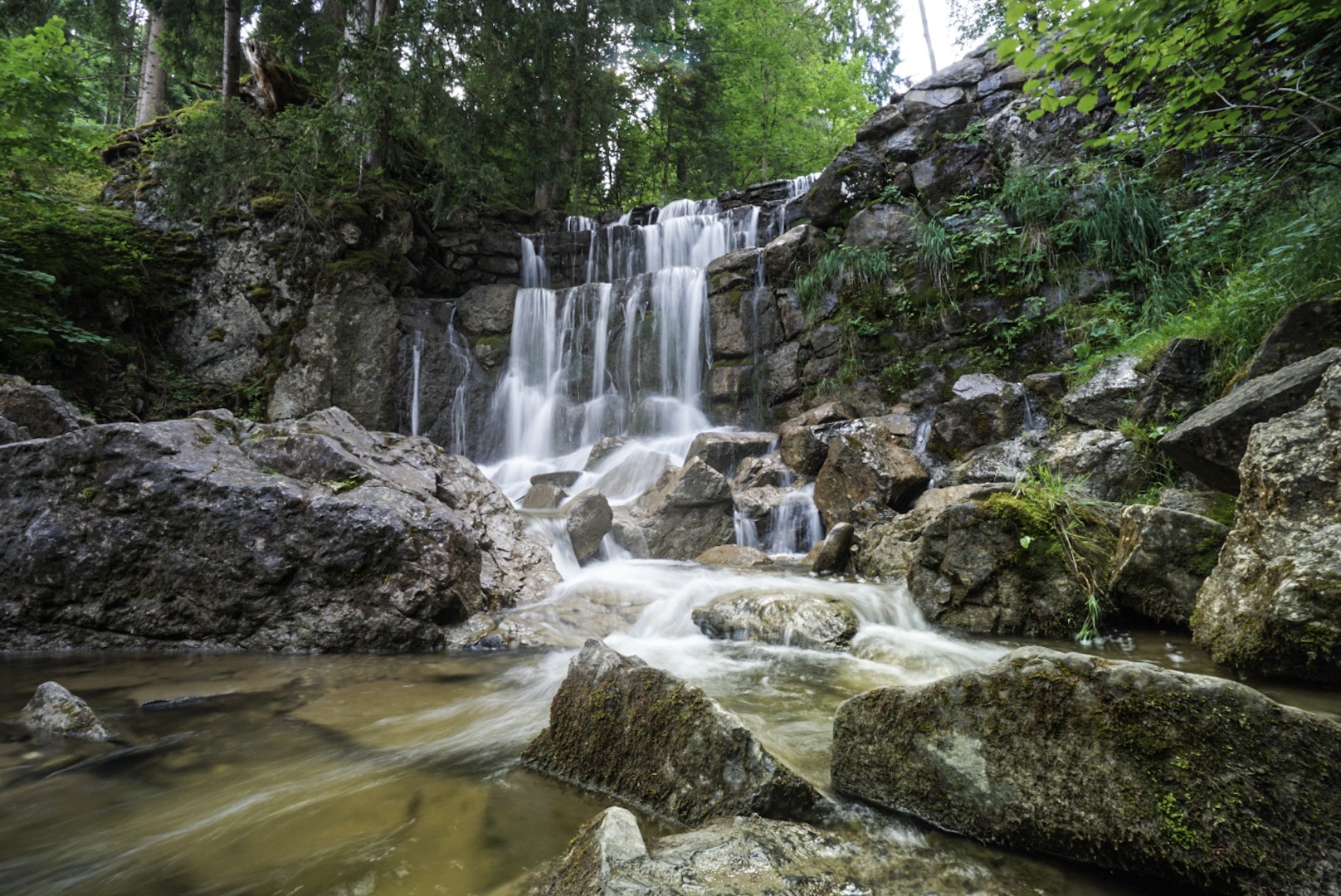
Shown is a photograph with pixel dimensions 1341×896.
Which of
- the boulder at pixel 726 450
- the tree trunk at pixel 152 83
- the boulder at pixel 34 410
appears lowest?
the boulder at pixel 726 450

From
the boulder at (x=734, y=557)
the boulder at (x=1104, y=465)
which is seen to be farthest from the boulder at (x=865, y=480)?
the boulder at (x=1104, y=465)

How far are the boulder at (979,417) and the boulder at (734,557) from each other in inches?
120

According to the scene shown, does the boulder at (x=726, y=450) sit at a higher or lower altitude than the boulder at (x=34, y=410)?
lower

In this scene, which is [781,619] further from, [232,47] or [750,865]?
[232,47]

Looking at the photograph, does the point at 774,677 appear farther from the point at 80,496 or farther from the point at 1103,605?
the point at 80,496

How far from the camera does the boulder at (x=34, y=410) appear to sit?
5984mm

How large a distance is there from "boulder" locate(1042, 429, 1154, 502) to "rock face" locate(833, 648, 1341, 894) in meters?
4.24

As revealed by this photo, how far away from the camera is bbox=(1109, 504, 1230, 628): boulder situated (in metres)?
3.90

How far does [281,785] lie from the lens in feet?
8.07

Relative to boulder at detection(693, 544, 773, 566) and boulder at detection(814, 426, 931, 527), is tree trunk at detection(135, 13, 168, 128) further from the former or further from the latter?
boulder at detection(814, 426, 931, 527)

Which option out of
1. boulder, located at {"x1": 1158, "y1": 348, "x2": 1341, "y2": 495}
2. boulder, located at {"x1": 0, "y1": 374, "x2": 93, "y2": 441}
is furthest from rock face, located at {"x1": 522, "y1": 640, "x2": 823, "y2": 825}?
boulder, located at {"x1": 0, "y1": 374, "x2": 93, "y2": 441}

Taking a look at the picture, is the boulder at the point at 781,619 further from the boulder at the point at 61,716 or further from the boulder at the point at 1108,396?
the boulder at the point at 1108,396

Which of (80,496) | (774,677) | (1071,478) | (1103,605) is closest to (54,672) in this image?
(80,496)

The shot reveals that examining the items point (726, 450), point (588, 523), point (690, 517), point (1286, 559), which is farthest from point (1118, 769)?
point (726, 450)
